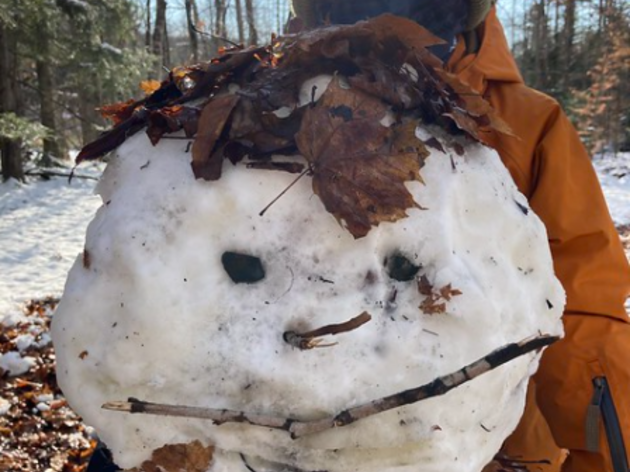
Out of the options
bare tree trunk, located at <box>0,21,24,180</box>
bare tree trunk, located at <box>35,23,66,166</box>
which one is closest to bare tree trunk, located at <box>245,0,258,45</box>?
bare tree trunk, located at <box>35,23,66,166</box>

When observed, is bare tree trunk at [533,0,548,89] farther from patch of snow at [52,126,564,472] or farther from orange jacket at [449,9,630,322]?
patch of snow at [52,126,564,472]

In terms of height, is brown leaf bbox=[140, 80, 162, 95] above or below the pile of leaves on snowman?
above

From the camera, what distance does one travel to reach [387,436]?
3.26 ft

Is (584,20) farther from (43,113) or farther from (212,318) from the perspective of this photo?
(212,318)


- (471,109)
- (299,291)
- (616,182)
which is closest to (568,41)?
(616,182)

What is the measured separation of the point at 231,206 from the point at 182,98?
29 centimetres

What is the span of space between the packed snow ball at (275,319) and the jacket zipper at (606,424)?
2.18 ft

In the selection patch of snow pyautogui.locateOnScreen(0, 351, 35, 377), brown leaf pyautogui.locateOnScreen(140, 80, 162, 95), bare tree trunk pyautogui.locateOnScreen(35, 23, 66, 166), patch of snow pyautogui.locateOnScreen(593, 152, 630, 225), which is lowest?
patch of snow pyautogui.locateOnScreen(593, 152, 630, 225)

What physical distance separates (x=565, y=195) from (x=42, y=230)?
890cm

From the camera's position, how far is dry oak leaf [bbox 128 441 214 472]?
3.32 ft

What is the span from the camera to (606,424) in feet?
5.16

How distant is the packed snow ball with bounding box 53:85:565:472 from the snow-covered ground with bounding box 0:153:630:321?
460 cm

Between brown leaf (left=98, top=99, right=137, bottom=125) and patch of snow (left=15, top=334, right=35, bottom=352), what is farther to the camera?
patch of snow (left=15, top=334, right=35, bottom=352)

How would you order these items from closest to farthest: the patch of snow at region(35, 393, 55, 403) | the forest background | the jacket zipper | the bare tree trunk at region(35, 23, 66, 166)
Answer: the jacket zipper → the patch of snow at region(35, 393, 55, 403) → the forest background → the bare tree trunk at region(35, 23, 66, 166)
